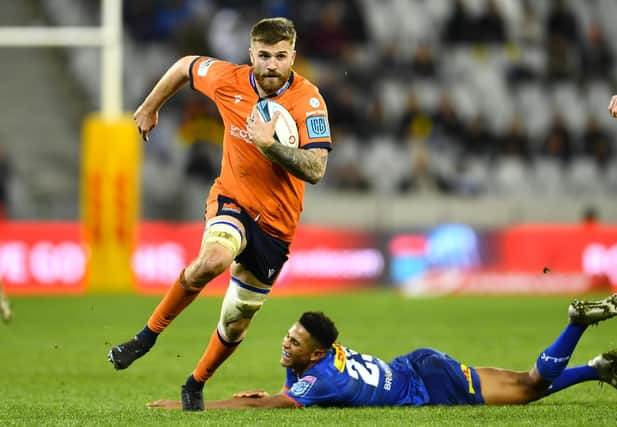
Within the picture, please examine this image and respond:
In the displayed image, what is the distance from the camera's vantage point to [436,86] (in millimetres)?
21828

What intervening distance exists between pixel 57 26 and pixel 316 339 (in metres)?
15.9

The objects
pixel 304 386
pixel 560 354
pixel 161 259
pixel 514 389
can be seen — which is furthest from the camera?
pixel 161 259

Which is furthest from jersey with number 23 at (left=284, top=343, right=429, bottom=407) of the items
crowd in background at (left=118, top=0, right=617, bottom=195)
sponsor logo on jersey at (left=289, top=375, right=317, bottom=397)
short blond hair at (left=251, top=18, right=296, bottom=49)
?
crowd in background at (left=118, top=0, right=617, bottom=195)

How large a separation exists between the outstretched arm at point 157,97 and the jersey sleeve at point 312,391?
70.5 inches

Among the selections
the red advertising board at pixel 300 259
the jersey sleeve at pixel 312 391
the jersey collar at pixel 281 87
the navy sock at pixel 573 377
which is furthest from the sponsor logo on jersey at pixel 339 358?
the red advertising board at pixel 300 259

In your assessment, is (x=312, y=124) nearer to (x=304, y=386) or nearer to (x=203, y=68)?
(x=203, y=68)

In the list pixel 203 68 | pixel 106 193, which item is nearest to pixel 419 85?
pixel 106 193

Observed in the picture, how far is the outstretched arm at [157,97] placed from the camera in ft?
25.5

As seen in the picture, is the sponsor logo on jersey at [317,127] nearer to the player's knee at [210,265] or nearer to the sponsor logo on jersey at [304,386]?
the player's knee at [210,265]

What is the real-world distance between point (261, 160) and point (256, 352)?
438cm

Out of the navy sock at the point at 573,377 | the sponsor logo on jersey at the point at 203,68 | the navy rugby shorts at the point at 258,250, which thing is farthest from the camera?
the sponsor logo on jersey at the point at 203,68

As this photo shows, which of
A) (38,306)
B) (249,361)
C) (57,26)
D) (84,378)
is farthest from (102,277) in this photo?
(84,378)

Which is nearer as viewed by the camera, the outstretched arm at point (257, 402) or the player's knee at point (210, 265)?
the player's knee at point (210, 265)

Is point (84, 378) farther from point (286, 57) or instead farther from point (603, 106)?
point (603, 106)
